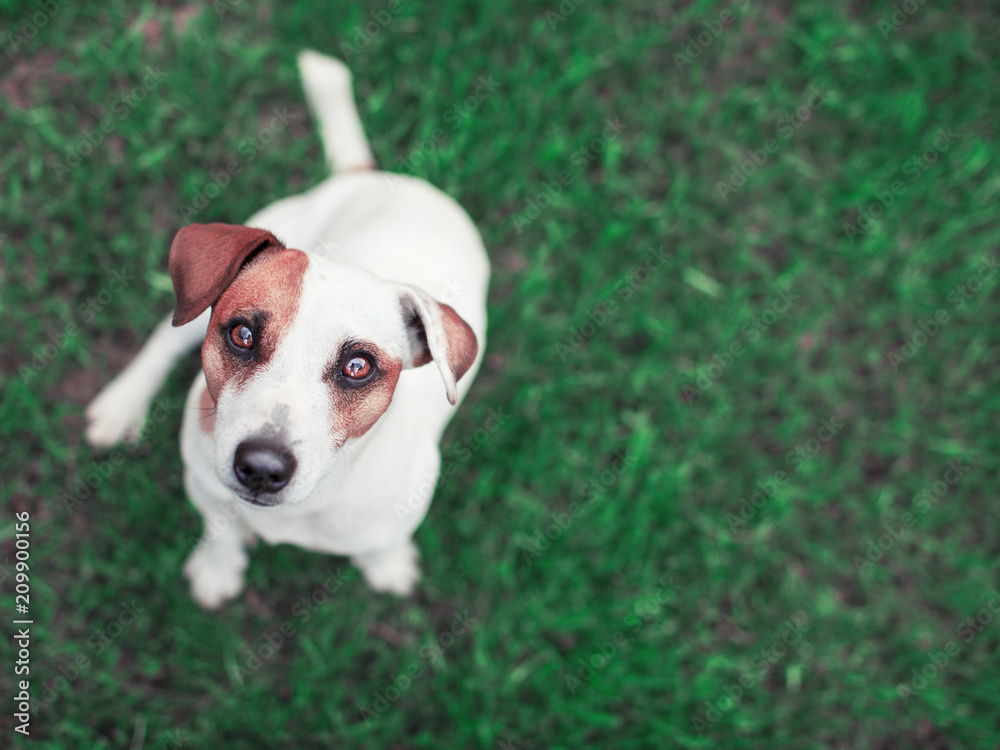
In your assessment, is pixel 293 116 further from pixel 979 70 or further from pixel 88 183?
pixel 979 70

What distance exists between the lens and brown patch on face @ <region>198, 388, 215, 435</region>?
262cm

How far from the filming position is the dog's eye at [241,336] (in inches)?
91.4

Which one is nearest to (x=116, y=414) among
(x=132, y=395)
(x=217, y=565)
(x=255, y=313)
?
(x=132, y=395)

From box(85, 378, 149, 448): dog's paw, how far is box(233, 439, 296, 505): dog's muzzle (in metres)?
1.98

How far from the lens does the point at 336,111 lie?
155 inches

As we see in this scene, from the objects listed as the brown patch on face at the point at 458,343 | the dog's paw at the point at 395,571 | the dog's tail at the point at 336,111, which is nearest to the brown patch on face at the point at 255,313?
the brown patch on face at the point at 458,343

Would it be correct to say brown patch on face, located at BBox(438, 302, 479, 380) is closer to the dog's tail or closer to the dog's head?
the dog's head

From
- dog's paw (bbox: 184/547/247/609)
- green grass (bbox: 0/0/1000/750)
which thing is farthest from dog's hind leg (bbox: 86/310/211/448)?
dog's paw (bbox: 184/547/247/609)

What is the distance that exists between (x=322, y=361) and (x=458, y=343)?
0.50m

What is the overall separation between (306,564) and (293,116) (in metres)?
2.96

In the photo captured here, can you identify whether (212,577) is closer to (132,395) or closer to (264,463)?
(132,395)

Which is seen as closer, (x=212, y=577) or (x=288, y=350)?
(x=288, y=350)

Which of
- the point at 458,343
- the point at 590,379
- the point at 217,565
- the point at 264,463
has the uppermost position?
the point at 458,343

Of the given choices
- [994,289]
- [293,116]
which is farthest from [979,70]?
[293,116]
